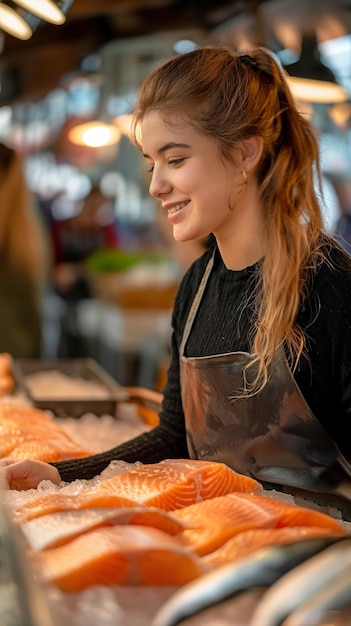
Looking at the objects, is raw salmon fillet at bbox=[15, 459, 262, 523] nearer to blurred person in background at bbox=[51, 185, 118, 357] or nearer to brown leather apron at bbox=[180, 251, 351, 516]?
brown leather apron at bbox=[180, 251, 351, 516]

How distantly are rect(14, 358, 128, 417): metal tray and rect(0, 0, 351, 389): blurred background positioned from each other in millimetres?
760

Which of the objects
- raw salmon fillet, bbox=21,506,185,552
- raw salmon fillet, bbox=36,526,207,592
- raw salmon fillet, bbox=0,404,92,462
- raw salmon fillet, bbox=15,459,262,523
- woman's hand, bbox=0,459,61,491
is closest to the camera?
raw salmon fillet, bbox=36,526,207,592

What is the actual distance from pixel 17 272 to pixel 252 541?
4.17 m

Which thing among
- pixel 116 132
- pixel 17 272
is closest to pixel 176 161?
pixel 17 272

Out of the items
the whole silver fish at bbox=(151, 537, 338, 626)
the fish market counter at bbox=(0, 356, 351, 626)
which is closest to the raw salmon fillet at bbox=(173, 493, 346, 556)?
the fish market counter at bbox=(0, 356, 351, 626)

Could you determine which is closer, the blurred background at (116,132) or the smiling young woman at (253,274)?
the smiling young woman at (253,274)

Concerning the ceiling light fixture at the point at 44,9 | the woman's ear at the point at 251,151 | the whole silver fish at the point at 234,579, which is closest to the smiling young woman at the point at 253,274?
the woman's ear at the point at 251,151

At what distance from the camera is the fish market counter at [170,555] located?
906mm

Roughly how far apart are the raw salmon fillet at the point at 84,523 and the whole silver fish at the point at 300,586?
1.23 ft

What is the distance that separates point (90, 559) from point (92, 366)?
105 inches

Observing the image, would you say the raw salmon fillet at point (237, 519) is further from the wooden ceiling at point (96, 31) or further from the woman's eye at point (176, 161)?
the wooden ceiling at point (96, 31)

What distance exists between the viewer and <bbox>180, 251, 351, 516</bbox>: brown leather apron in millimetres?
1827

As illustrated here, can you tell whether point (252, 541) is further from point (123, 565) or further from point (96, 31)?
point (96, 31)

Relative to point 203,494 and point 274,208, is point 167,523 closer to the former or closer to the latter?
point 203,494
